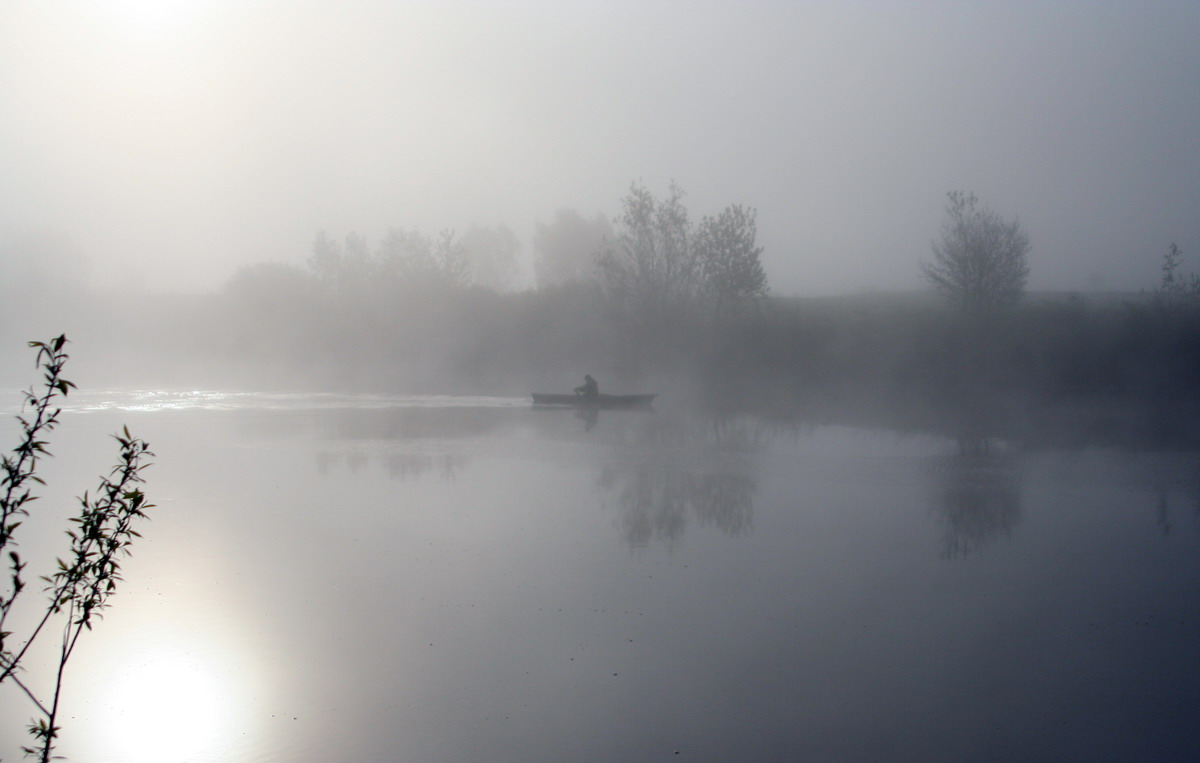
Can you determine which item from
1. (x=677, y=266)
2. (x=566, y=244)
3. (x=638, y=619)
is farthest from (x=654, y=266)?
(x=638, y=619)

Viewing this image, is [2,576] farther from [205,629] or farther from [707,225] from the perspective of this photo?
[707,225]

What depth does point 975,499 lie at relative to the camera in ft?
51.2

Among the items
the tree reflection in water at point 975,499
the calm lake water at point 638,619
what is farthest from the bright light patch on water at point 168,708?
the tree reflection in water at point 975,499

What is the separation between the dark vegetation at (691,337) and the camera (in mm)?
35844

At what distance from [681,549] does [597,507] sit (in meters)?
2.96

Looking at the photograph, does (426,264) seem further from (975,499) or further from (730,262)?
(975,499)

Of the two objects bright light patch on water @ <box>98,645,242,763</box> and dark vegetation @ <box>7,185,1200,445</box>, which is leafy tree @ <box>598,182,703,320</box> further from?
bright light patch on water @ <box>98,645,242,763</box>

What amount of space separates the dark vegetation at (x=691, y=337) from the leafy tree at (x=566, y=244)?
6.7 inches

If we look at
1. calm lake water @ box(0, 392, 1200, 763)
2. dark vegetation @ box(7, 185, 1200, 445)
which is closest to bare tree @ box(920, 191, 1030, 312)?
dark vegetation @ box(7, 185, 1200, 445)

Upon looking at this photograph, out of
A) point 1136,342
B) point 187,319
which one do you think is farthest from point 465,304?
point 1136,342

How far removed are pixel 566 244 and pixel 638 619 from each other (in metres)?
61.6

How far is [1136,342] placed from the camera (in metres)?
36.6

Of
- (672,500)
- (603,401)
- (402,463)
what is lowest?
(672,500)

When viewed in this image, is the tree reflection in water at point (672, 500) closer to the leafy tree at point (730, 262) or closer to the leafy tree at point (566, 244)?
the leafy tree at point (730, 262)
